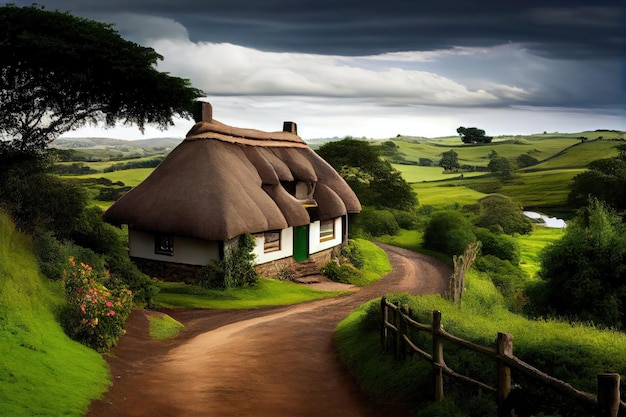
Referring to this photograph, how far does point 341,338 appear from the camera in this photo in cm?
1603

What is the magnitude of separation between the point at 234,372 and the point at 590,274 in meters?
15.8

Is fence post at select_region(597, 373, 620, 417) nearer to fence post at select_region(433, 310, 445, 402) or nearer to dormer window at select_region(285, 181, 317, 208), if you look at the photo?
fence post at select_region(433, 310, 445, 402)

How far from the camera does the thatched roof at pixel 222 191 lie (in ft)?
87.9

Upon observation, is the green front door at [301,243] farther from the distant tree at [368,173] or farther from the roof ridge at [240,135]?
the distant tree at [368,173]

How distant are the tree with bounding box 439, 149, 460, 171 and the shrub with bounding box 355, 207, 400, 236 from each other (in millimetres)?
58491

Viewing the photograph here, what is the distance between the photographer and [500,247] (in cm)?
4666

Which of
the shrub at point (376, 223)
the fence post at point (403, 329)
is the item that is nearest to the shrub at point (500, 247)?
the shrub at point (376, 223)

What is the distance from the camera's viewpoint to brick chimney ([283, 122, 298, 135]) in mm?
40125

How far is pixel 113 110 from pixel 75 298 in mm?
14387

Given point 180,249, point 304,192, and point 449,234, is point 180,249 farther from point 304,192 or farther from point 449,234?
point 449,234

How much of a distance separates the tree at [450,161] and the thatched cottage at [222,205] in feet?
266

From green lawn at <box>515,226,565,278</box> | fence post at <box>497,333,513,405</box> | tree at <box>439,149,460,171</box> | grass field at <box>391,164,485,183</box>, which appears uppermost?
tree at <box>439,149,460,171</box>

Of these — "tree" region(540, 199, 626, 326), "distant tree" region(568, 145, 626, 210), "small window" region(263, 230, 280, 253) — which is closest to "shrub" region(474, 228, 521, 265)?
"distant tree" region(568, 145, 626, 210)

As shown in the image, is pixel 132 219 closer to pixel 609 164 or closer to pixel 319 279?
pixel 319 279
